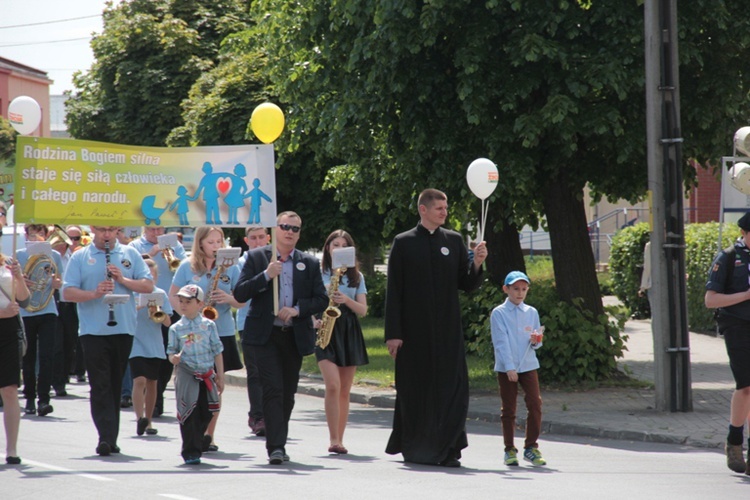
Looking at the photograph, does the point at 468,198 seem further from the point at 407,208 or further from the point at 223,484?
the point at 223,484

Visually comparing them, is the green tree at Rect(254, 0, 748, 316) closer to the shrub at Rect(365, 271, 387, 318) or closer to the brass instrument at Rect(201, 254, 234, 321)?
the brass instrument at Rect(201, 254, 234, 321)

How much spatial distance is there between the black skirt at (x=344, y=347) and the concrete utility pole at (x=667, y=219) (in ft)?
12.3

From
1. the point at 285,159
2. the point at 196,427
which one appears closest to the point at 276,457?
the point at 196,427

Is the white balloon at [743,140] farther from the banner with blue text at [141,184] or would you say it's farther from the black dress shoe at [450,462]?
the black dress shoe at [450,462]

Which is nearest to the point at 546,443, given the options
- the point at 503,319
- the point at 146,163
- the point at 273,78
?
the point at 503,319

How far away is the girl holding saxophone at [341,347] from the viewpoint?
10016mm

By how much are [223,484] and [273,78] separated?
8502 millimetres

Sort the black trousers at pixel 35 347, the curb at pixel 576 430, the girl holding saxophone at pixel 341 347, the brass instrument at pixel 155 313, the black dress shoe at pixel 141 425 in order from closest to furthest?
the girl holding saxophone at pixel 341 347, the brass instrument at pixel 155 313, the curb at pixel 576 430, the black dress shoe at pixel 141 425, the black trousers at pixel 35 347

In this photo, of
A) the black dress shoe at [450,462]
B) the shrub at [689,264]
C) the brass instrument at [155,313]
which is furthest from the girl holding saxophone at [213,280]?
the shrub at [689,264]

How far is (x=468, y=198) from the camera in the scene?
45.1ft

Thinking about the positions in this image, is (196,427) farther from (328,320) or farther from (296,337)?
(328,320)

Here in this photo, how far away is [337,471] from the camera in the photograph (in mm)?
8945

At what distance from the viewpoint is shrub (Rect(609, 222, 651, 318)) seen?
2450 cm

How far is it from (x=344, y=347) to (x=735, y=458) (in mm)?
3289
